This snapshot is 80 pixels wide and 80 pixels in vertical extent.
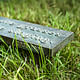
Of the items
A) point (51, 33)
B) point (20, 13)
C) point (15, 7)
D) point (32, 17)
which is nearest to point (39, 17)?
point (32, 17)

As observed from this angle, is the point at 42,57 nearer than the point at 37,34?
Yes

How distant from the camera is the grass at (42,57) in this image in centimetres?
223

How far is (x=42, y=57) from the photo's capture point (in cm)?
233

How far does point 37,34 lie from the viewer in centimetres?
255

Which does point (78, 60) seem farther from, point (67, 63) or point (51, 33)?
point (51, 33)

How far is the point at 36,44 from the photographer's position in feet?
7.49

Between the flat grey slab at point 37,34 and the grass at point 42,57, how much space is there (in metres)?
0.10

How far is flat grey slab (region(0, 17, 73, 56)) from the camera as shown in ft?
7.63

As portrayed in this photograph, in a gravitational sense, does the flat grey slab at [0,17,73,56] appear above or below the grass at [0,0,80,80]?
above

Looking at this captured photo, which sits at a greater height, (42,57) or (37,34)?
(37,34)

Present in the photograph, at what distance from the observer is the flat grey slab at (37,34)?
2.33 m

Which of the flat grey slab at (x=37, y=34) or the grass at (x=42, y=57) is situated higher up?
the flat grey slab at (x=37, y=34)

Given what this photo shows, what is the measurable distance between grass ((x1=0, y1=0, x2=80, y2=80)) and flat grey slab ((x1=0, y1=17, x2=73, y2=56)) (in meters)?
0.10

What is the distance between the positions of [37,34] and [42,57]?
0.33 meters
